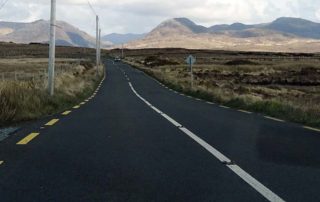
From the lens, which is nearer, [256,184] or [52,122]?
[256,184]

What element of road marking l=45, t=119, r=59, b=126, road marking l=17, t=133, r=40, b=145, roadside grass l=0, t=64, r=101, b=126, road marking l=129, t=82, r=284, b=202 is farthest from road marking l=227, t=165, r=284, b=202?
roadside grass l=0, t=64, r=101, b=126

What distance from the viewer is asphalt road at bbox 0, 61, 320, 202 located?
215 inches

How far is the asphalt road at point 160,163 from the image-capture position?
17.9 feet

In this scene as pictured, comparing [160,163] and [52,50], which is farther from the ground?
[52,50]

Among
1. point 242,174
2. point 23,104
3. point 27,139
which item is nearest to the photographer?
point 242,174

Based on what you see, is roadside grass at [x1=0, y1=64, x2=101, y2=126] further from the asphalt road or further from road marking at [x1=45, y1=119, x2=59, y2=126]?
the asphalt road

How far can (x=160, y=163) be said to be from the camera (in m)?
7.04

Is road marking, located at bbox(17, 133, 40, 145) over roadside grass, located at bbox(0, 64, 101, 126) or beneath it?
beneath

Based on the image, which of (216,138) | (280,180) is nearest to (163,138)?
(216,138)

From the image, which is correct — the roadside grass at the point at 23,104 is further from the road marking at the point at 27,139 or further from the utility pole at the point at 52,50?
the road marking at the point at 27,139

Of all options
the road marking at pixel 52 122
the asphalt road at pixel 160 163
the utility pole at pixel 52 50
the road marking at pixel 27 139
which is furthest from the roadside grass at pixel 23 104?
the road marking at pixel 27 139

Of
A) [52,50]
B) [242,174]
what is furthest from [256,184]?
[52,50]

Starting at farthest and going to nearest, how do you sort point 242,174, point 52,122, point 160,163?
point 52,122 < point 160,163 < point 242,174

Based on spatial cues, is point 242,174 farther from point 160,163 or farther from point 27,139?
point 27,139
